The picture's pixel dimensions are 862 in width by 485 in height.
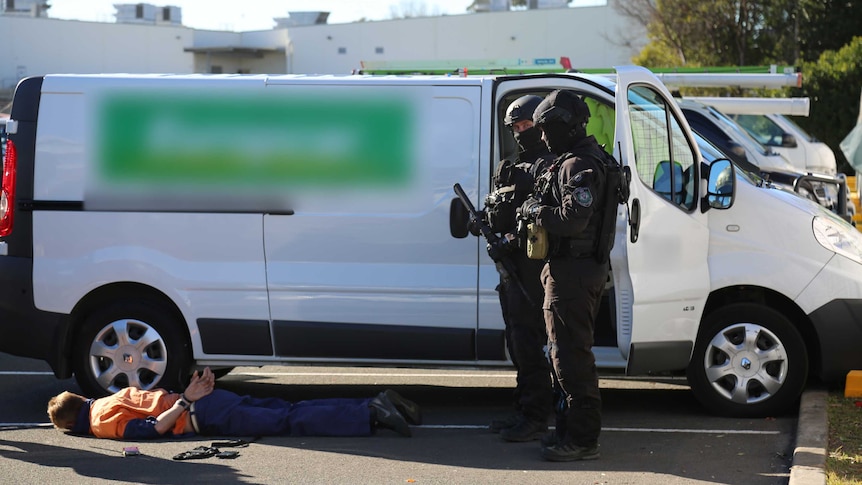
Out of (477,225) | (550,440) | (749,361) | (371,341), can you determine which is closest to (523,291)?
(477,225)

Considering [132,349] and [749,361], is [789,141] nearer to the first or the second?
[749,361]

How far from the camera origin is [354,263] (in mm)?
7176

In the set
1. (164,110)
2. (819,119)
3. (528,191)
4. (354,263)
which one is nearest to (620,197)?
(528,191)

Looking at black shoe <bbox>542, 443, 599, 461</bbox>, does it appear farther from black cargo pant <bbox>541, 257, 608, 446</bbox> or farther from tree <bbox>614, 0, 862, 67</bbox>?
tree <bbox>614, 0, 862, 67</bbox>

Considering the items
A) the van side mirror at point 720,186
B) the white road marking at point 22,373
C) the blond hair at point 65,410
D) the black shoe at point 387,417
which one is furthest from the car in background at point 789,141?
the blond hair at point 65,410

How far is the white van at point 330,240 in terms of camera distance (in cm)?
696

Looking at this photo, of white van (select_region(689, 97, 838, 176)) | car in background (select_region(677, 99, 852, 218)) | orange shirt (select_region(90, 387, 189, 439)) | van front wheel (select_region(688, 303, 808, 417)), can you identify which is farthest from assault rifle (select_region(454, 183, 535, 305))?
white van (select_region(689, 97, 838, 176))

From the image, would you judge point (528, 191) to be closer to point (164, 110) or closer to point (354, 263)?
point (354, 263)

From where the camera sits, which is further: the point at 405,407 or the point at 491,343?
the point at 491,343

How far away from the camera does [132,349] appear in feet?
24.2

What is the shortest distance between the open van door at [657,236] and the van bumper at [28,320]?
140 inches

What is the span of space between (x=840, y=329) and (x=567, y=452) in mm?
2066

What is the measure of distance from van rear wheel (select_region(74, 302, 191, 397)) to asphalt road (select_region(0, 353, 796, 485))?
0.48m

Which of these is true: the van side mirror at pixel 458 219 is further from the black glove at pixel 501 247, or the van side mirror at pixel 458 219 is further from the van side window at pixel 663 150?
the van side window at pixel 663 150
